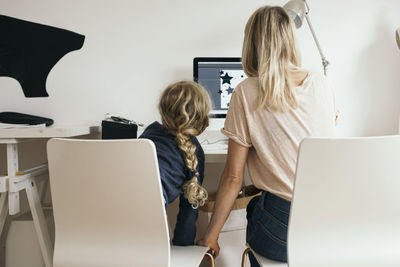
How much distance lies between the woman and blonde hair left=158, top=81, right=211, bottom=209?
3.7 inches

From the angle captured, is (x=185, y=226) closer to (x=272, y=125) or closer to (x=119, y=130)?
(x=272, y=125)

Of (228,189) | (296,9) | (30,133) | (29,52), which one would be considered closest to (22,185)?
(30,133)

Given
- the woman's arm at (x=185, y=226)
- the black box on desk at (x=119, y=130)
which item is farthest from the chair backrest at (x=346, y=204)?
the black box on desk at (x=119, y=130)

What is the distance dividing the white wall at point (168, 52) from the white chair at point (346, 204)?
1195mm

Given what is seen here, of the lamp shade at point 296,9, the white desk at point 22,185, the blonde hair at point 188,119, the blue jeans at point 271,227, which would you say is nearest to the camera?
the blue jeans at point 271,227

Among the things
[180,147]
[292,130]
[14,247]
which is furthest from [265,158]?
[14,247]

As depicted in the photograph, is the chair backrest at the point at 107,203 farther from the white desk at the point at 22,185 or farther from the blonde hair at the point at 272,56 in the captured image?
the white desk at the point at 22,185

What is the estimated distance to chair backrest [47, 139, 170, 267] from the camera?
741 mm

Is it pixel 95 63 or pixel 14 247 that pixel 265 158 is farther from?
pixel 95 63

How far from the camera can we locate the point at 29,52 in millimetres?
1873

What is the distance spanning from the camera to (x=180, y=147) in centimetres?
99

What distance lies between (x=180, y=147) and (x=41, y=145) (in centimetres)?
126

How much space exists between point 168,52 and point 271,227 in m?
1.23

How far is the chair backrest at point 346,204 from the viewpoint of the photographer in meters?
0.70
